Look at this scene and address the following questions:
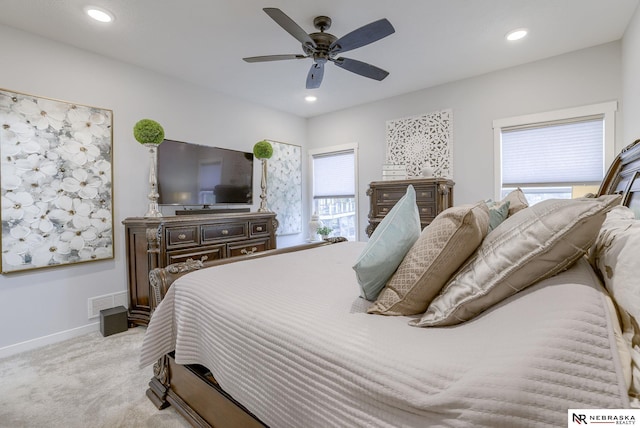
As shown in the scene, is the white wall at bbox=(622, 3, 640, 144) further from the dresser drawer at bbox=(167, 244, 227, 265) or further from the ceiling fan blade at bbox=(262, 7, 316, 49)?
the dresser drawer at bbox=(167, 244, 227, 265)

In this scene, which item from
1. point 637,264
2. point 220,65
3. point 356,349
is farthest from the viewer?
point 220,65

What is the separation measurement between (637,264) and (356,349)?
698 millimetres

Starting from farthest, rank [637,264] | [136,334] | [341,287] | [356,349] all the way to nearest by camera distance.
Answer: [136,334] < [341,287] < [356,349] < [637,264]

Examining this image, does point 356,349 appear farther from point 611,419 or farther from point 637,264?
point 637,264

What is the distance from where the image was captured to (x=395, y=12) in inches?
90.1

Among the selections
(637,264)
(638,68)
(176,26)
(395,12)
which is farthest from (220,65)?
(638,68)

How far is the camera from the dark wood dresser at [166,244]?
269 centimetres

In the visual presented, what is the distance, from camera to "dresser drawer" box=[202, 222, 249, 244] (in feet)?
10.1

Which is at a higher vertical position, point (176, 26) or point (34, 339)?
point (176, 26)

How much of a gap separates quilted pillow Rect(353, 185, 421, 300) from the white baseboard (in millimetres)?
3089

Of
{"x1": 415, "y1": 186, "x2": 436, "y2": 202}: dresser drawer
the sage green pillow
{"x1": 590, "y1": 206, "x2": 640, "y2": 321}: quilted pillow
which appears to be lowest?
{"x1": 590, "y1": 206, "x2": 640, "y2": 321}: quilted pillow

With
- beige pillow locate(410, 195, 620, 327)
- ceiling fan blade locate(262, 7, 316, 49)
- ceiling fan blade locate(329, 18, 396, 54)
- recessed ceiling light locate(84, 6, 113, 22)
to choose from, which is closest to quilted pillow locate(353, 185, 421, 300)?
beige pillow locate(410, 195, 620, 327)

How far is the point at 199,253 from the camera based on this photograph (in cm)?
298

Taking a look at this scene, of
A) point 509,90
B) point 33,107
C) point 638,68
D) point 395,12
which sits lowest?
point 33,107
